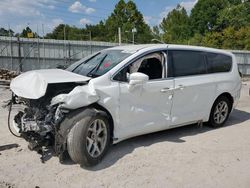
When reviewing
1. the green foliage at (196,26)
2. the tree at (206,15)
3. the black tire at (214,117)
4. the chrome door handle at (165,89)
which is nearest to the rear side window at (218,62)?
the black tire at (214,117)

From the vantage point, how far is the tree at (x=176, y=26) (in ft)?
199

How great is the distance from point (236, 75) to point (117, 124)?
138 inches

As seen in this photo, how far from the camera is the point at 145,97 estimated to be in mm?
4922

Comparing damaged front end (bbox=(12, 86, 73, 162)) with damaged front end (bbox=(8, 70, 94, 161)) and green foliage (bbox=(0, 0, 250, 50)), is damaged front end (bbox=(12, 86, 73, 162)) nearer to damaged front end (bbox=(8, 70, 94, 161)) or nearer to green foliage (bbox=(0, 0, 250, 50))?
damaged front end (bbox=(8, 70, 94, 161))

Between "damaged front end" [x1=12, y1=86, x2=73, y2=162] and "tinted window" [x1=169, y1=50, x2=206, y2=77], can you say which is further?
"tinted window" [x1=169, y1=50, x2=206, y2=77]

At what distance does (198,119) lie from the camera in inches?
237

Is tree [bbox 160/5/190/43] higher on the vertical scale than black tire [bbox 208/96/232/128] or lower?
higher

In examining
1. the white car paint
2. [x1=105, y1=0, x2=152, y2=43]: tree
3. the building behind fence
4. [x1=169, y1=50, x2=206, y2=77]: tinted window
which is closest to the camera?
the white car paint

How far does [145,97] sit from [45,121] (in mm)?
1638

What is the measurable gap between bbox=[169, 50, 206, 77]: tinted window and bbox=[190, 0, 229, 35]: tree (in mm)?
55018

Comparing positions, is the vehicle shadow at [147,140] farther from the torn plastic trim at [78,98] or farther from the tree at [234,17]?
the tree at [234,17]

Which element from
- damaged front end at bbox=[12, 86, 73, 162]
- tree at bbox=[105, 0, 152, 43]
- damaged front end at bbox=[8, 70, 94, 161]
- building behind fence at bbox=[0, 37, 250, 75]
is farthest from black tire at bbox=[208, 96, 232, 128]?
tree at bbox=[105, 0, 152, 43]

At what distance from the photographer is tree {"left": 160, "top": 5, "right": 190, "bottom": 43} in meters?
60.6

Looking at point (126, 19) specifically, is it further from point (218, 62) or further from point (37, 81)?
point (37, 81)
